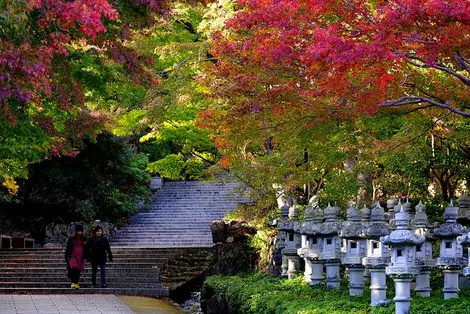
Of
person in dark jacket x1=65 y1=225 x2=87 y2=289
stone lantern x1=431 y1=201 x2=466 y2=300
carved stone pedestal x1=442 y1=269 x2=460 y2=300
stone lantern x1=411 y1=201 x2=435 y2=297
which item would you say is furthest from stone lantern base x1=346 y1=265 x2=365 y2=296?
person in dark jacket x1=65 y1=225 x2=87 y2=289

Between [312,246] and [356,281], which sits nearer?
[356,281]

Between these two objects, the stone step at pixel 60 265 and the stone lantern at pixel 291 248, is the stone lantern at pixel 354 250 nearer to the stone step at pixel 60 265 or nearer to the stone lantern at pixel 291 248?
the stone lantern at pixel 291 248

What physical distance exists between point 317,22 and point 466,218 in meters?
3.86

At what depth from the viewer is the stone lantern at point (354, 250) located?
14.1 meters

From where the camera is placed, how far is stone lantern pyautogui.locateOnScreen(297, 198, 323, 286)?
53.5 ft

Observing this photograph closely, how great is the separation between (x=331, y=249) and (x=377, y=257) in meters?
2.85

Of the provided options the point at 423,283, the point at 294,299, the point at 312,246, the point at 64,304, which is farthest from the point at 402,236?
the point at 64,304

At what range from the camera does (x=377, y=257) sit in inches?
516

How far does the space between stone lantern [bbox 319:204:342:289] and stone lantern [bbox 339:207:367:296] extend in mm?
→ 1347

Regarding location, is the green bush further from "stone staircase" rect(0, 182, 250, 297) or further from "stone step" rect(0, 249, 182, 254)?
"stone step" rect(0, 249, 182, 254)

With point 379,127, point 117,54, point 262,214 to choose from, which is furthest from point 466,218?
point 262,214

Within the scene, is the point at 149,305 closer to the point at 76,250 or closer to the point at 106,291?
the point at 106,291

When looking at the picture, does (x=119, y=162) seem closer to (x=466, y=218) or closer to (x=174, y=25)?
(x=174, y=25)

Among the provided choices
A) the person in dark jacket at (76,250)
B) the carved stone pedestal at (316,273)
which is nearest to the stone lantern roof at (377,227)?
the carved stone pedestal at (316,273)
